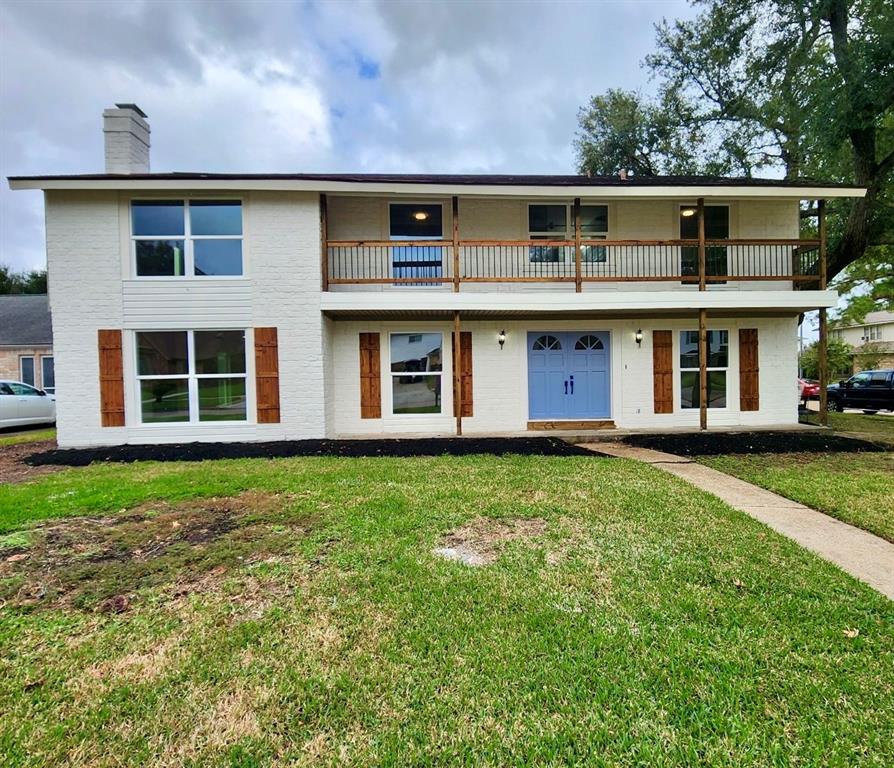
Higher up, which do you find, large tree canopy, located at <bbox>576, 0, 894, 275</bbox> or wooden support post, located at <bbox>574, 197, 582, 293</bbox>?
large tree canopy, located at <bbox>576, 0, 894, 275</bbox>

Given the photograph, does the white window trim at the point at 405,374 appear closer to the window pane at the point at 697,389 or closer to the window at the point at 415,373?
the window at the point at 415,373

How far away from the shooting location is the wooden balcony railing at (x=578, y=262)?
33.6 ft

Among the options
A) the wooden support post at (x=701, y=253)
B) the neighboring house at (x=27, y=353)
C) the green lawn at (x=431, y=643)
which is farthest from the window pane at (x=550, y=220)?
the neighboring house at (x=27, y=353)

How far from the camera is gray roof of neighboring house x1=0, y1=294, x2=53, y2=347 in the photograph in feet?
70.9

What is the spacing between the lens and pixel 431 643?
2.63 m

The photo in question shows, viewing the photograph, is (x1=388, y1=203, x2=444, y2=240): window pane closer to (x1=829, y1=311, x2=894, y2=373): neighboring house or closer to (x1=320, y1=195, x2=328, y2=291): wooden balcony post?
(x1=320, y1=195, x2=328, y2=291): wooden balcony post

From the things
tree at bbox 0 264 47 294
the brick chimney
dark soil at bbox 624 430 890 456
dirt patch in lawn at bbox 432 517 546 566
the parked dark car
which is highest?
tree at bbox 0 264 47 294

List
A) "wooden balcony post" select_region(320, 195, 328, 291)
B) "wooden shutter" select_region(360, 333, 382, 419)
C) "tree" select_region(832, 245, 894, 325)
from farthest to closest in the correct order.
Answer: "tree" select_region(832, 245, 894, 325) → "wooden shutter" select_region(360, 333, 382, 419) → "wooden balcony post" select_region(320, 195, 328, 291)

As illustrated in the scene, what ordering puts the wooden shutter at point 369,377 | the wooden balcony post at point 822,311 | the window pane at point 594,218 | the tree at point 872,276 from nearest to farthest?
the wooden balcony post at point 822,311, the wooden shutter at point 369,377, the window pane at point 594,218, the tree at point 872,276

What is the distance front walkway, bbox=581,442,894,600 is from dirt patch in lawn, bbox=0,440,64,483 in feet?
32.9

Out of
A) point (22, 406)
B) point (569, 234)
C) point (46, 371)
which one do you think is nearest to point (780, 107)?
point (569, 234)

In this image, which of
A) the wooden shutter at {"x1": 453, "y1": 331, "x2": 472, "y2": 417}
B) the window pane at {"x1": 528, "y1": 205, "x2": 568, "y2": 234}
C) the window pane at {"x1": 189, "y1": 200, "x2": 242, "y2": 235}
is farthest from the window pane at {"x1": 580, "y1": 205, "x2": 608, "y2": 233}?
the window pane at {"x1": 189, "y1": 200, "x2": 242, "y2": 235}

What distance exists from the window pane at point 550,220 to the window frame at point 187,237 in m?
6.57

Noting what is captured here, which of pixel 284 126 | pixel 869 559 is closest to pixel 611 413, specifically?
pixel 869 559
